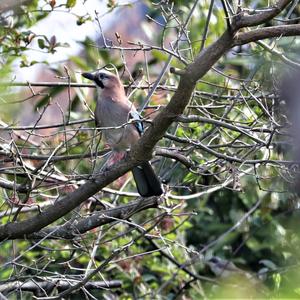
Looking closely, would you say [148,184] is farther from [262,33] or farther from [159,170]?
Answer: [262,33]

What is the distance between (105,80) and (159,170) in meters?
0.73

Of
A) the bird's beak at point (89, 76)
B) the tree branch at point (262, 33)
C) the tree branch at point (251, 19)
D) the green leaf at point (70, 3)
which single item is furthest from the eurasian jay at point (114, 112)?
the tree branch at point (251, 19)

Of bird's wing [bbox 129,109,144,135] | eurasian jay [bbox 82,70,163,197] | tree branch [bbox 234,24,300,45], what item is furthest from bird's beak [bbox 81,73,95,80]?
tree branch [bbox 234,24,300,45]

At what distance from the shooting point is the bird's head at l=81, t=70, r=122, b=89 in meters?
5.13

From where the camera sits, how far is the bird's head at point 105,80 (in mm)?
5128

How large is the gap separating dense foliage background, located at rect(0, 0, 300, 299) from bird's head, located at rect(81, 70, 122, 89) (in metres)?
0.10

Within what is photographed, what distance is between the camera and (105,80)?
5.17 meters

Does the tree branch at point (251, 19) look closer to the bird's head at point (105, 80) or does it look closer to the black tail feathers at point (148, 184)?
the black tail feathers at point (148, 184)

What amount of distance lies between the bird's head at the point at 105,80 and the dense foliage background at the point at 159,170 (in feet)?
0.32

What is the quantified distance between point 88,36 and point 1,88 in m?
3.78

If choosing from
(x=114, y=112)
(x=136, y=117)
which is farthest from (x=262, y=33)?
(x=114, y=112)

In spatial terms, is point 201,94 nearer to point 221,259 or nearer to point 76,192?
point 76,192

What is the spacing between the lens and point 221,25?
590 centimetres

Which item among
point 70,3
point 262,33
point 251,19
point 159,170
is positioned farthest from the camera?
point 159,170
